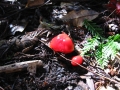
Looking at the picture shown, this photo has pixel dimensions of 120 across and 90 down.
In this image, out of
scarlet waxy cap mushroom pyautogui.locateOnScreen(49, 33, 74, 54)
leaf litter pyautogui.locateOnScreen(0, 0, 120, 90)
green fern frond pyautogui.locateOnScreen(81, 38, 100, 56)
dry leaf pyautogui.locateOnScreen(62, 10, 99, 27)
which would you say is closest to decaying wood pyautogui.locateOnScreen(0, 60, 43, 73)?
leaf litter pyautogui.locateOnScreen(0, 0, 120, 90)

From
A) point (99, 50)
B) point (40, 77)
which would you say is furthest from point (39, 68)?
point (99, 50)

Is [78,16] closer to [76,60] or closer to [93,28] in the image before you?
[93,28]

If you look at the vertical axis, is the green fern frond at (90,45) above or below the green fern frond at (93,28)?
below

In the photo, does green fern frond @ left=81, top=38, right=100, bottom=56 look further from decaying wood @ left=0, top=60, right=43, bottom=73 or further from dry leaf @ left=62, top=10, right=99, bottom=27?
decaying wood @ left=0, top=60, right=43, bottom=73

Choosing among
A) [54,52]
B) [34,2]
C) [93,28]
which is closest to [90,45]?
[93,28]

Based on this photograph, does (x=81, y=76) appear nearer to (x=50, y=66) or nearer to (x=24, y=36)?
(x=50, y=66)

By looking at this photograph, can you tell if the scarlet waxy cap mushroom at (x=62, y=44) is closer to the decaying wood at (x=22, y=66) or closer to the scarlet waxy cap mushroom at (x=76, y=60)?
the scarlet waxy cap mushroom at (x=76, y=60)

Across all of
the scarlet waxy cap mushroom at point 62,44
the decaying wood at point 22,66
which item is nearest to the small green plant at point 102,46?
the scarlet waxy cap mushroom at point 62,44
